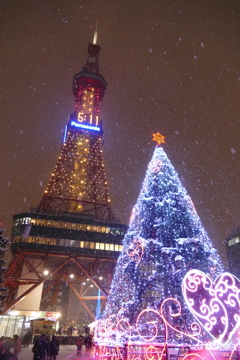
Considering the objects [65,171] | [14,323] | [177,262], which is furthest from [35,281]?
[177,262]

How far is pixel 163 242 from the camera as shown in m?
17.7

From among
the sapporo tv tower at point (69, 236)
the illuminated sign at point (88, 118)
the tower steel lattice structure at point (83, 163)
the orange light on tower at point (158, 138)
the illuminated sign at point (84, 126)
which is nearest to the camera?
the orange light on tower at point (158, 138)

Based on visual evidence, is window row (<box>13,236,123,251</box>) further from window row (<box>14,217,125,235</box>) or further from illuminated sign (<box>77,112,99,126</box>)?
illuminated sign (<box>77,112,99,126</box>)

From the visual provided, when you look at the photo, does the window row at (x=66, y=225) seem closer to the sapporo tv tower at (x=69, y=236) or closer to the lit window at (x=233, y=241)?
the sapporo tv tower at (x=69, y=236)

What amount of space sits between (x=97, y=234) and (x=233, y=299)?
41536 mm

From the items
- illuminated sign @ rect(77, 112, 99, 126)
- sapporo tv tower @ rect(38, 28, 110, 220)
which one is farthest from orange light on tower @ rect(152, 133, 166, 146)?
illuminated sign @ rect(77, 112, 99, 126)

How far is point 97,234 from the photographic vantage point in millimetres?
49000

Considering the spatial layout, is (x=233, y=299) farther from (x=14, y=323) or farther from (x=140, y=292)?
(x=14, y=323)

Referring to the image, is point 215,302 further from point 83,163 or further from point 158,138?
point 83,163

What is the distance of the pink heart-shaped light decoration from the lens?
812 cm

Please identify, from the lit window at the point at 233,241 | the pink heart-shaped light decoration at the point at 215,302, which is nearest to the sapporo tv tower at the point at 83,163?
the pink heart-shaped light decoration at the point at 215,302

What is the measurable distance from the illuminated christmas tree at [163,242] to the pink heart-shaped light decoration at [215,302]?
6993mm

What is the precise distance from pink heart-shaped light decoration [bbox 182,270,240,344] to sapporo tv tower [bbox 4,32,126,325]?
37056mm

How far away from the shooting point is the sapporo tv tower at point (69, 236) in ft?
142
